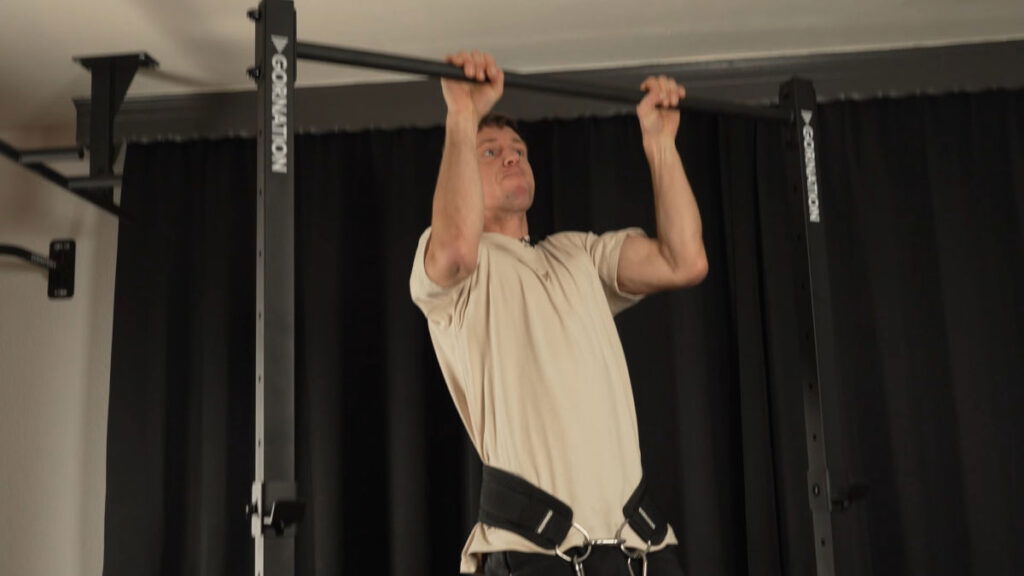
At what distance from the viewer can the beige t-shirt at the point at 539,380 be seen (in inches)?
77.3

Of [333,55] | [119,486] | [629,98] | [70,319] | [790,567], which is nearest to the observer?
[333,55]

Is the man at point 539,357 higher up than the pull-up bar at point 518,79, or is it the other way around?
the pull-up bar at point 518,79

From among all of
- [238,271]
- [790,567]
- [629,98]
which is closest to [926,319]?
[790,567]

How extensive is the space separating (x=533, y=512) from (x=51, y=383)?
200 centimetres

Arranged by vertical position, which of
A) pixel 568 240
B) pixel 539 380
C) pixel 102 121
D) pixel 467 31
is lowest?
pixel 539 380

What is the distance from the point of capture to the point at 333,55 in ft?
5.82

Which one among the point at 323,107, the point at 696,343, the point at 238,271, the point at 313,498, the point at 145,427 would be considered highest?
the point at 323,107

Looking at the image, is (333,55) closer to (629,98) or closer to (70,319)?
(629,98)

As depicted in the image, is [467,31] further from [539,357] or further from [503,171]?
[539,357]

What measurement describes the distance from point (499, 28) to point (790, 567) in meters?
1.72

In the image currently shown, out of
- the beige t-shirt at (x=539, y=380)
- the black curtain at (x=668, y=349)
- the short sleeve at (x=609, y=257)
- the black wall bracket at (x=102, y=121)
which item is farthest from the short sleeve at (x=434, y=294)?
the black wall bracket at (x=102, y=121)

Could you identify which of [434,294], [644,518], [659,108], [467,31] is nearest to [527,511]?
[644,518]

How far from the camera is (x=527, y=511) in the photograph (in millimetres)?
1911

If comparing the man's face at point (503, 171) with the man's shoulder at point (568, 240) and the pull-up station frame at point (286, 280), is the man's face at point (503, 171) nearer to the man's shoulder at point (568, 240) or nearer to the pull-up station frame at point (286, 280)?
the man's shoulder at point (568, 240)
